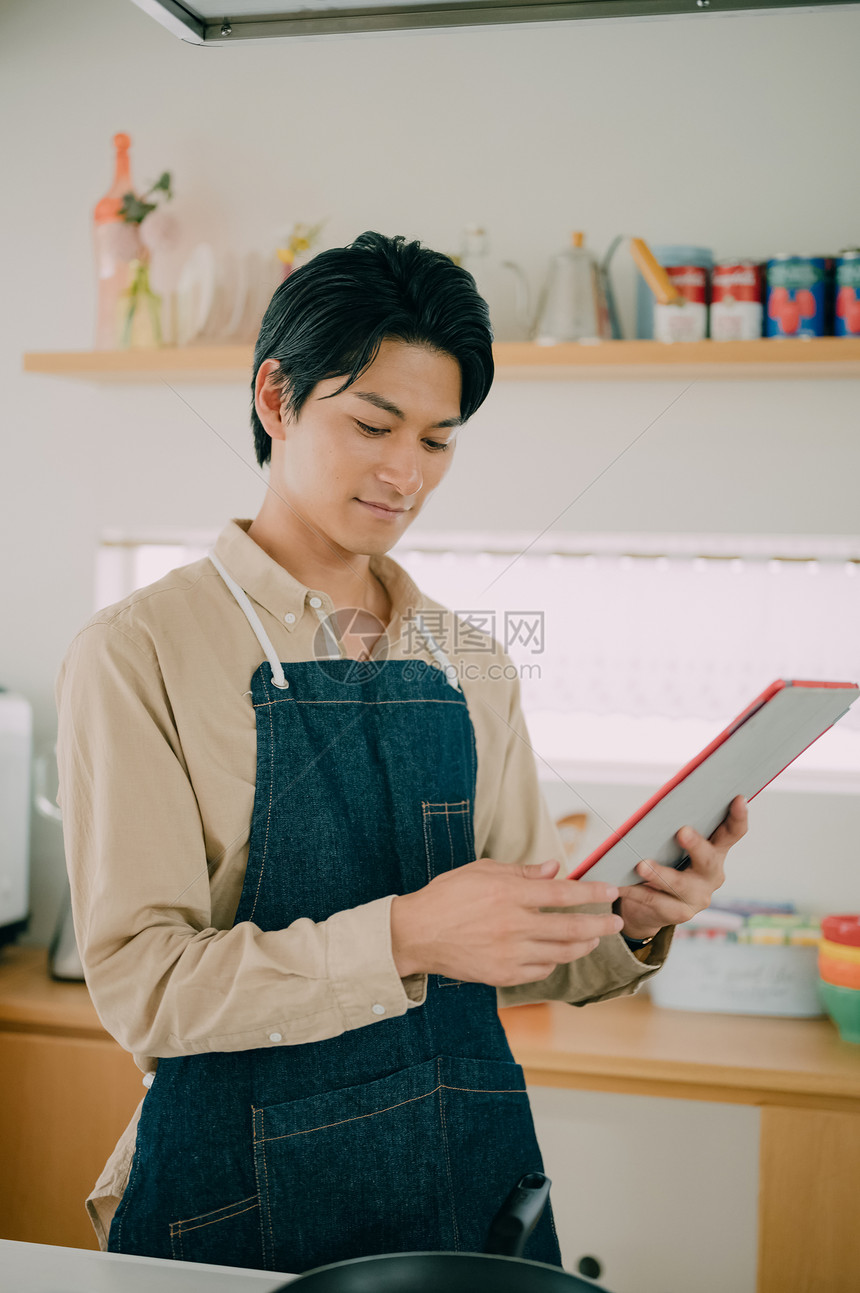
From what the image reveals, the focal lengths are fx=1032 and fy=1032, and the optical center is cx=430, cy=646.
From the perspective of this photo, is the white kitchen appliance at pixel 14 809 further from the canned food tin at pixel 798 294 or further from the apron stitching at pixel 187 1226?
the canned food tin at pixel 798 294

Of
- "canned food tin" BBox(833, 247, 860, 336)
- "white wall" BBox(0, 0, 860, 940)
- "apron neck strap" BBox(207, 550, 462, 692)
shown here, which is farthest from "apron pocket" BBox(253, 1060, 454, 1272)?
"canned food tin" BBox(833, 247, 860, 336)

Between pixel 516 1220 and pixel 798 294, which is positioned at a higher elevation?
pixel 798 294

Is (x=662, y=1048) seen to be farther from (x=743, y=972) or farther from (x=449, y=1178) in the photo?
(x=449, y=1178)

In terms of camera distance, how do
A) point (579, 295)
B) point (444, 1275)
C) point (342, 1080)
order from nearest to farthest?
point (444, 1275), point (342, 1080), point (579, 295)

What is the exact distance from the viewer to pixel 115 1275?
62 cm

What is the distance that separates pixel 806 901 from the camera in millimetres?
1644

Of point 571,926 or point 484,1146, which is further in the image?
point 484,1146

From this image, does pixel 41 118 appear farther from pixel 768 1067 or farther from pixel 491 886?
pixel 768 1067

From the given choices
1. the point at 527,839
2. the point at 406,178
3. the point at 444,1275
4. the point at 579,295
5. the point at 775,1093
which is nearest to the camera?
the point at 444,1275

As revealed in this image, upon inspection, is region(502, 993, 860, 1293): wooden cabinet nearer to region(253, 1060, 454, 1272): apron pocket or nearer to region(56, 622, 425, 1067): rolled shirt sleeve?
region(253, 1060, 454, 1272): apron pocket

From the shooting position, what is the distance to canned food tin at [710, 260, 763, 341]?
149 cm

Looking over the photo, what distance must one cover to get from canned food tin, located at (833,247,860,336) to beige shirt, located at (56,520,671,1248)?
946 millimetres

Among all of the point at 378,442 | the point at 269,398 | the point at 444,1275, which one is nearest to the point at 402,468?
the point at 378,442

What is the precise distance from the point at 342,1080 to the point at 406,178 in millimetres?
1416
